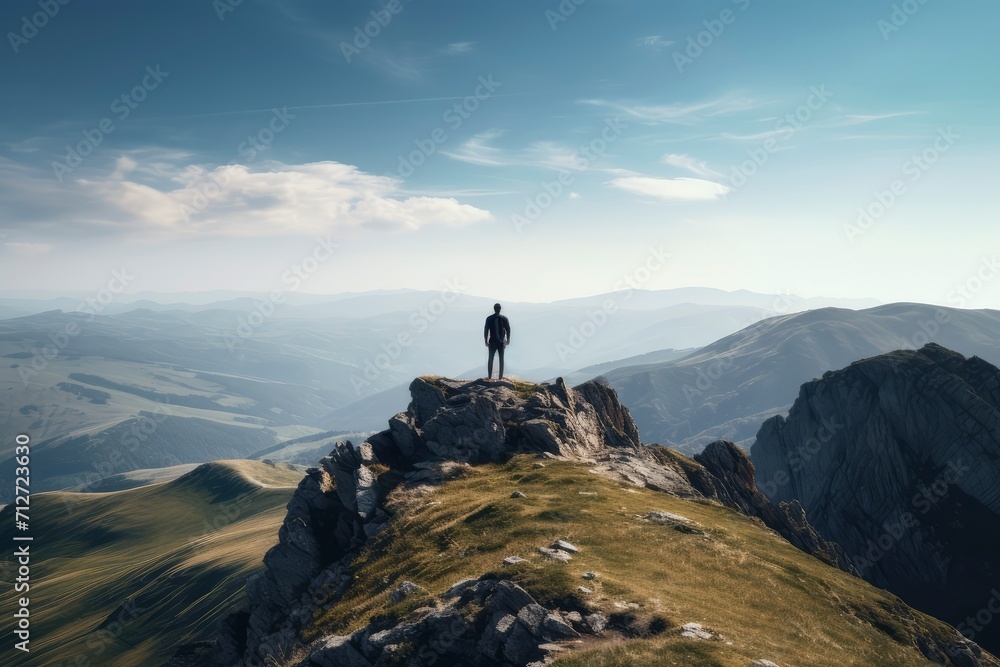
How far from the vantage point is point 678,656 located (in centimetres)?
1656

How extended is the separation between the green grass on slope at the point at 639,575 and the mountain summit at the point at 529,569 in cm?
11

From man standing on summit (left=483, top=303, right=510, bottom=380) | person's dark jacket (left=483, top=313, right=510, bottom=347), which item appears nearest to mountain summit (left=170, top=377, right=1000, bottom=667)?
man standing on summit (left=483, top=303, right=510, bottom=380)

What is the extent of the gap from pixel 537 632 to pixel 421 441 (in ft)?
96.4

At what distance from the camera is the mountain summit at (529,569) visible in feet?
63.8

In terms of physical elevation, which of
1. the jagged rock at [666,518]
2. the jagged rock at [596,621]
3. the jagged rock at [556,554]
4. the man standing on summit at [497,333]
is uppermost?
the man standing on summit at [497,333]

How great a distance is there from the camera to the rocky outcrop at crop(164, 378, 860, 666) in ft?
67.4

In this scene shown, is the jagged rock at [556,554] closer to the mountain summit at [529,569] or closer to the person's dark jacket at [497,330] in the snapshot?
the mountain summit at [529,569]

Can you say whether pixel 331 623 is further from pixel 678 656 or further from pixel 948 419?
pixel 948 419

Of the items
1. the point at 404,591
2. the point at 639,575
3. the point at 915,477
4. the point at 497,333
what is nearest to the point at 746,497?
the point at 497,333

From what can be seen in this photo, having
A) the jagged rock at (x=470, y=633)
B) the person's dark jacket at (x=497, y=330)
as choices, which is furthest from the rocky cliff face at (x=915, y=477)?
the jagged rock at (x=470, y=633)

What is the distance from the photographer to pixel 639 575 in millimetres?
23438

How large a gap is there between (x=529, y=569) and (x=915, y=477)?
100943 mm

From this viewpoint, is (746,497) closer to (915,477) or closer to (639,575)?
(639,575)

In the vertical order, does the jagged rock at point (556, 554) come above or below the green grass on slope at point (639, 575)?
above
